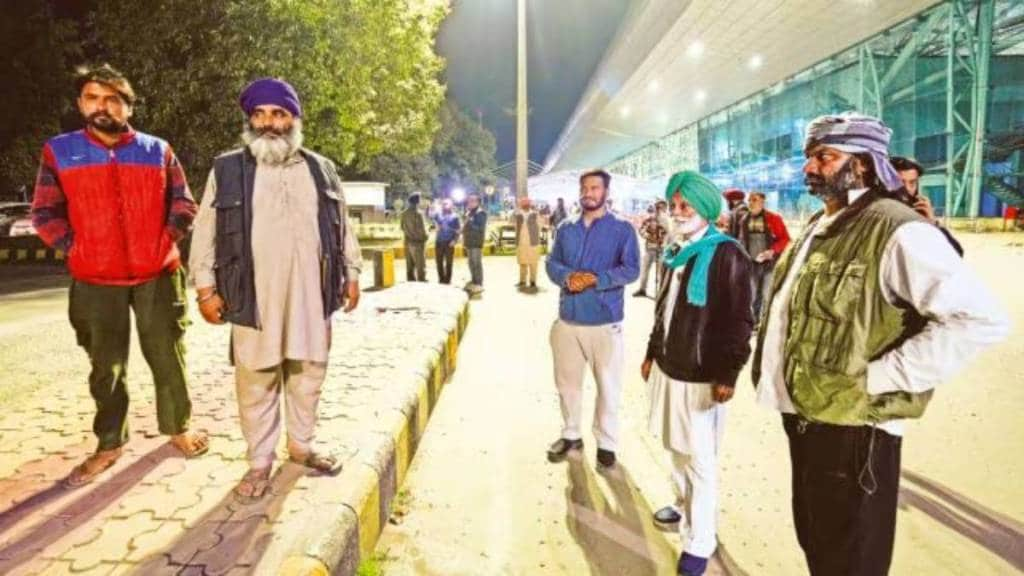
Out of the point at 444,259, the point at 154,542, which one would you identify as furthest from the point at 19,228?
the point at 154,542

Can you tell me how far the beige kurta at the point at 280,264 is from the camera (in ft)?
9.55

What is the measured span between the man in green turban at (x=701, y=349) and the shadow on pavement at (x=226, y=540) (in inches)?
72.5

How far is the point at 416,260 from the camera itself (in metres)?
12.3

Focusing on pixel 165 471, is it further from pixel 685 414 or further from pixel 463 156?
pixel 463 156

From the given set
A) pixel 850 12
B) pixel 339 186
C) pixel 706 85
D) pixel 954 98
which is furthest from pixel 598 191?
pixel 706 85

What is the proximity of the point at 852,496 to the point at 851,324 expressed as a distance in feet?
1.88

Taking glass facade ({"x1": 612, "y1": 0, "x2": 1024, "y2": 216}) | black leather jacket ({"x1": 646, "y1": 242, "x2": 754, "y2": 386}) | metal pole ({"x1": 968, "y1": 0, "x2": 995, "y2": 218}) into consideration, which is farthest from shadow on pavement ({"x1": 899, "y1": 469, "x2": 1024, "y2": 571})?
metal pole ({"x1": 968, "y1": 0, "x2": 995, "y2": 218})

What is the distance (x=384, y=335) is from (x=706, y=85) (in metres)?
35.5

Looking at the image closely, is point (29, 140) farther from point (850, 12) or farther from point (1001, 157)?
point (1001, 157)

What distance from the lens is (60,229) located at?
307 cm

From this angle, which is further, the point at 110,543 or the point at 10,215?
the point at 10,215

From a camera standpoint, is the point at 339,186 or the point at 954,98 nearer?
the point at 339,186

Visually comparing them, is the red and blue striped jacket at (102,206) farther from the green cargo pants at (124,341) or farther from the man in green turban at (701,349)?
the man in green turban at (701,349)

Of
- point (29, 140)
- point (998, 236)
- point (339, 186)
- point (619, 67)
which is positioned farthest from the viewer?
point (619, 67)
